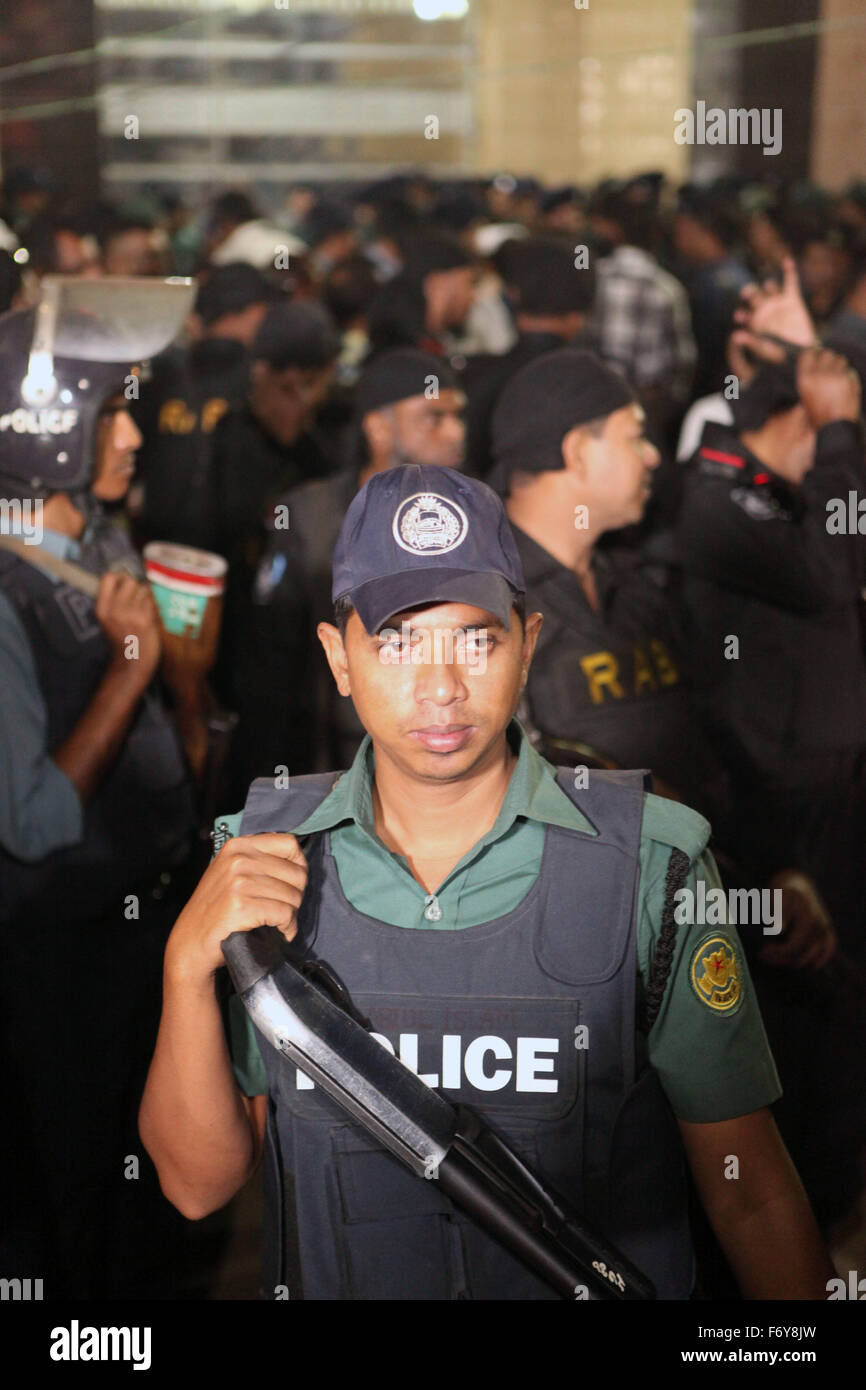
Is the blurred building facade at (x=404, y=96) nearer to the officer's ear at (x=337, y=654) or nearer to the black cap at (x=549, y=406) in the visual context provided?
the black cap at (x=549, y=406)

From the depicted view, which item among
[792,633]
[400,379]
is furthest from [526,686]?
[400,379]

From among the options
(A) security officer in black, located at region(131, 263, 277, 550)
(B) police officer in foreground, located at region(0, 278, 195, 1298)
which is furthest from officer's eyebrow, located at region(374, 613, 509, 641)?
(A) security officer in black, located at region(131, 263, 277, 550)

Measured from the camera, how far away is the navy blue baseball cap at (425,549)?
1.52m

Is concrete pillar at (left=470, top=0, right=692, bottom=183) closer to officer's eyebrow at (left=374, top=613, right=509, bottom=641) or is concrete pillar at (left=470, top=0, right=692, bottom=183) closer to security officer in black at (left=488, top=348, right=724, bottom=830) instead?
security officer in black at (left=488, top=348, right=724, bottom=830)

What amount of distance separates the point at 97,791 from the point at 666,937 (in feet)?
4.49

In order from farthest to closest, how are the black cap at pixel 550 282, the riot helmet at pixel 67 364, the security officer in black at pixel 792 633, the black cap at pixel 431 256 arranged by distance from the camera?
the black cap at pixel 431 256, the black cap at pixel 550 282, the security officer in black at pixel 792 633, the riot helmet at pixel 67 364

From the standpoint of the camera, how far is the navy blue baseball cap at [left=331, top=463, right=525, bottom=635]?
1520 millimetres

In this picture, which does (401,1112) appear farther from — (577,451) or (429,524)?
(577,451)

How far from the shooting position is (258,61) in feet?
40.1

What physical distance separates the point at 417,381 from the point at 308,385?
1.37 m

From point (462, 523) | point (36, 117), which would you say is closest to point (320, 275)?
point (36, 117)

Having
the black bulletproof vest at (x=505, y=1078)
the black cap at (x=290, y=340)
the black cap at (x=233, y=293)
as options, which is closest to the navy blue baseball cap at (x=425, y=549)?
the black bulletproof vest at (x=505, y=1078)

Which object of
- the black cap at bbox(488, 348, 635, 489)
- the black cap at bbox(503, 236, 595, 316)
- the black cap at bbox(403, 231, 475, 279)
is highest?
the black cap at bbox(403, 231, 475, 279)
